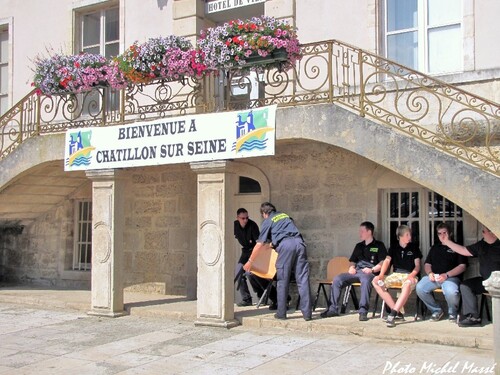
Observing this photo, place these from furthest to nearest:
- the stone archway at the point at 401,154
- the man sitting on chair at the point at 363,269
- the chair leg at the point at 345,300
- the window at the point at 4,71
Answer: the window at the point at 4,71, the chair leg at the point at 345,300, the man sitting on chair at the point at 363,269, the stone archway at the point at 401,154

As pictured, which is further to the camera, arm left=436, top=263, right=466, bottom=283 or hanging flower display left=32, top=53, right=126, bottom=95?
hanging flower display left=32, top=53, right=126, bottom=95

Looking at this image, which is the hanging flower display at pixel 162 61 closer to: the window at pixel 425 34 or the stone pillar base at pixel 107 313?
the window at pixel 425 34

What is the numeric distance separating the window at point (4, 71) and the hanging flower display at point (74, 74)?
4.12 m

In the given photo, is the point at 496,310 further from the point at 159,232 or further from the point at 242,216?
the point at 159,232

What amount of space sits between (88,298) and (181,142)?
12.6 ft

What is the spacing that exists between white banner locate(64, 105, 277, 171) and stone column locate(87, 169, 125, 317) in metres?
0.30

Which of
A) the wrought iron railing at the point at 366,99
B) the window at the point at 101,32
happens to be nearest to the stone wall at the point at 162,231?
the wrought iron railing at the point at 366,99

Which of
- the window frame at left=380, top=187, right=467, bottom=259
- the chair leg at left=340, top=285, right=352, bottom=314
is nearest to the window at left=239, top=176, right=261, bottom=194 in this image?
the window frame at left=380, top=187, right=467, bottom=259

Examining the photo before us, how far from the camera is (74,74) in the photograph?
10000mm

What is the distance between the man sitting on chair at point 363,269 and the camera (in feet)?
27.9

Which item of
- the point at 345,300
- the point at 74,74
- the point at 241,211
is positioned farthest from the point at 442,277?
the point at 74,74

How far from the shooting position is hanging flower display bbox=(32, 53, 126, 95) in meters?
9.88

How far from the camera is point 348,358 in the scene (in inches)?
267

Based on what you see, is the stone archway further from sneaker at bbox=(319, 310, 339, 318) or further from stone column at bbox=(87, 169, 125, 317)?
stone column at bbox=(87, 169, 125, 317)
